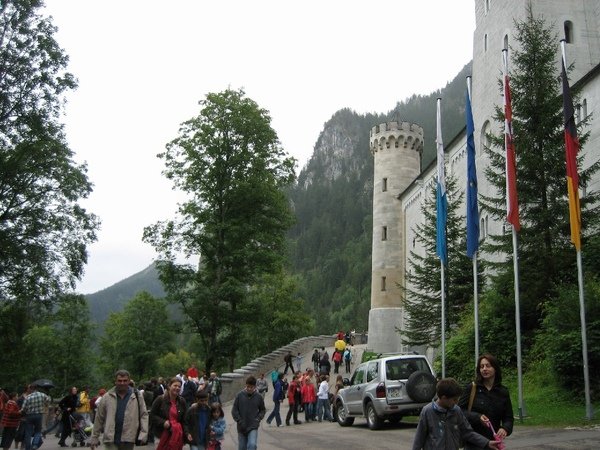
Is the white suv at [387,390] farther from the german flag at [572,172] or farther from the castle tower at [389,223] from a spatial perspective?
the castle tower at [389,223]

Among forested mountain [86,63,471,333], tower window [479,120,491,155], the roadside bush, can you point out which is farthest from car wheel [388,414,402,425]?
forested mountain [86,63,471,333]

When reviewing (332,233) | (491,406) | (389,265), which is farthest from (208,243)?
(332,233)

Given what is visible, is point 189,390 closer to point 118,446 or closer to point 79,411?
point 79,411

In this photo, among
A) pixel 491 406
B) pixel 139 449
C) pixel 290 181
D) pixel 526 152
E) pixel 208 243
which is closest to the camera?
pixel 491 406

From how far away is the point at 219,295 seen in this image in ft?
95.7

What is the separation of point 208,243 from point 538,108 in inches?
679

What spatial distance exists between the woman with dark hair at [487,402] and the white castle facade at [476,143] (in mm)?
19932

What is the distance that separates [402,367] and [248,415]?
6.60 m

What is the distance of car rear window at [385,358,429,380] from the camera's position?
48.9ft

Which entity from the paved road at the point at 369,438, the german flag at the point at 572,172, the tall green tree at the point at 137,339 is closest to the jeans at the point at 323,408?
the paved road at the point at 369,438

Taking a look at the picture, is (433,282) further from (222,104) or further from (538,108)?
(222,104)

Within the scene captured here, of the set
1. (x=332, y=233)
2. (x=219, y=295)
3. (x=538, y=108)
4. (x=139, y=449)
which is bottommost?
(x=139, y=449)

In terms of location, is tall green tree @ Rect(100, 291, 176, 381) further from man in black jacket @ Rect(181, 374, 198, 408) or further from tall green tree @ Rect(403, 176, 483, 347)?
man in black jacket @ Rect(181, 374, 198, 408)

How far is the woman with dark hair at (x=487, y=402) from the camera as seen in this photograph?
5.35 m
